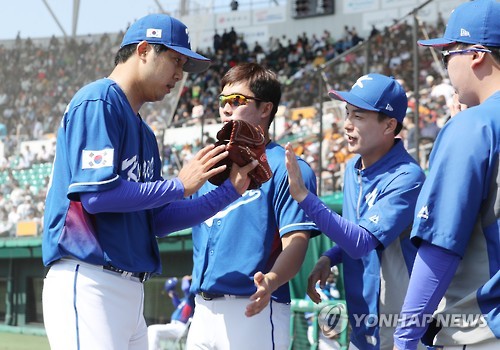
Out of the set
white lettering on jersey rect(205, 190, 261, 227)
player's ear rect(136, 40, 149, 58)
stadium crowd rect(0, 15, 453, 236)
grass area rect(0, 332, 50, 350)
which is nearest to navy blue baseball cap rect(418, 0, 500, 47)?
player's ear rect(136, 40, 149, 58)

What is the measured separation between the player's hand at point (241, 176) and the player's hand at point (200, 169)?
0.49ft

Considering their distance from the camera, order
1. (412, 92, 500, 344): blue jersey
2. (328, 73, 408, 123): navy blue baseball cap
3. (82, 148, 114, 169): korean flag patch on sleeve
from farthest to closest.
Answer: (328, 73, 408, 123): navy blue baseball cap, (82, 148, 114, 169): korean flag patch on sleeve, (412, 92, 500, 344): blue jersey

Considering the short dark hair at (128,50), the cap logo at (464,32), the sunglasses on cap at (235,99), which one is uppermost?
the cap logo at (464,32)

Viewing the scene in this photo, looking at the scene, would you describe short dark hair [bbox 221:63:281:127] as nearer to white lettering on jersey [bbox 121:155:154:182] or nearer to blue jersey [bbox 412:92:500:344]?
white lettering on jersey [bbox 121:155:154:182]

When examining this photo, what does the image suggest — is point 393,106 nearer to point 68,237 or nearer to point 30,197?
point 68,237

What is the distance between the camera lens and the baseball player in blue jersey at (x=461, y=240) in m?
2.33

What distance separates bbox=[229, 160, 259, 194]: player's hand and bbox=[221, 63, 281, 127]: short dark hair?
56 cm

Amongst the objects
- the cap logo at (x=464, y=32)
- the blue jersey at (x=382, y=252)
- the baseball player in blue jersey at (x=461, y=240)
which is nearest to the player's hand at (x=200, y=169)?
the blue jersey at (x=382, y=252)

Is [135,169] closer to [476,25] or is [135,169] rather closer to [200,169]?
[200,169]

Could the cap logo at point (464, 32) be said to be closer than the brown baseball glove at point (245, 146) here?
Yes

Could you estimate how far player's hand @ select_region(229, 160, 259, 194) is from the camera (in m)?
3.38

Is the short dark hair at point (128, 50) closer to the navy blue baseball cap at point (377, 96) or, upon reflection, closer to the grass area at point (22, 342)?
the navy blue baseball cap at point (377, 96)

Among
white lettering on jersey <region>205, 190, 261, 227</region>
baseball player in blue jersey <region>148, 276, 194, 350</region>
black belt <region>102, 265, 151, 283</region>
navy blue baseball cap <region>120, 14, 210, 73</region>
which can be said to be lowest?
baseball player in blue jersey <region>148, 276, 194, 350</region>

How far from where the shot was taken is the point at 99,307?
2934 millimetres
